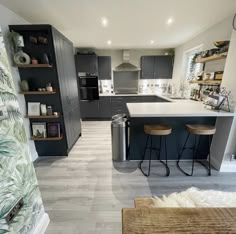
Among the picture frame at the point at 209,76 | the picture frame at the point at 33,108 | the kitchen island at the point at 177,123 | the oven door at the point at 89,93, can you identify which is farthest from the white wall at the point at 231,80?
the oven door at the point at 89,93

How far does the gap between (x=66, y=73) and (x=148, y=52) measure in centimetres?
354

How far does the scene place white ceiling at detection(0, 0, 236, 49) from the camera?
1.94m

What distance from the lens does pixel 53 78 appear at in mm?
2381

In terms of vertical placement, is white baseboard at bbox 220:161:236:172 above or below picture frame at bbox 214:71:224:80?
below

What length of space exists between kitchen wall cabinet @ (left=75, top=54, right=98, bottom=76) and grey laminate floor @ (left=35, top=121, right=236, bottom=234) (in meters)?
2.99

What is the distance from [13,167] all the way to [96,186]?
47.8 inches

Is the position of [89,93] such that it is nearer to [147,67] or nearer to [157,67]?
[147,67]

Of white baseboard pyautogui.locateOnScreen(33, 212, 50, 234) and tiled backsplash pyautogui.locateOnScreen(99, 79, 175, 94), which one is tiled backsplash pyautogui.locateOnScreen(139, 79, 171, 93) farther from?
white baseboard pyautogui.locateOnScreen(33, 212, 50, 234)

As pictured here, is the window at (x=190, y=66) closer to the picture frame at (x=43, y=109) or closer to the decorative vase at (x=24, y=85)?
the picture frame at (x=43, y=109)

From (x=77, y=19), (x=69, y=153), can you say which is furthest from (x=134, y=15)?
(x=69, y=153)

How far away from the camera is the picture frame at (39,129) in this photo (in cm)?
255

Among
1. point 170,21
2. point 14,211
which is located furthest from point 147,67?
point 14,211

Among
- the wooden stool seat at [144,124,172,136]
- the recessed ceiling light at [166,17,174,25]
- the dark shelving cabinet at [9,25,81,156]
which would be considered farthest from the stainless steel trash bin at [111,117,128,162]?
the recessed ceiling light at [166,17,174,25]

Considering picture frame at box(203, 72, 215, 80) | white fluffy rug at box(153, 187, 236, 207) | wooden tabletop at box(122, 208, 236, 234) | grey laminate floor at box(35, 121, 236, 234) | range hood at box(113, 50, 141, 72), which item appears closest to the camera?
wooden tabletop at box(122, 208, 236, 234)
